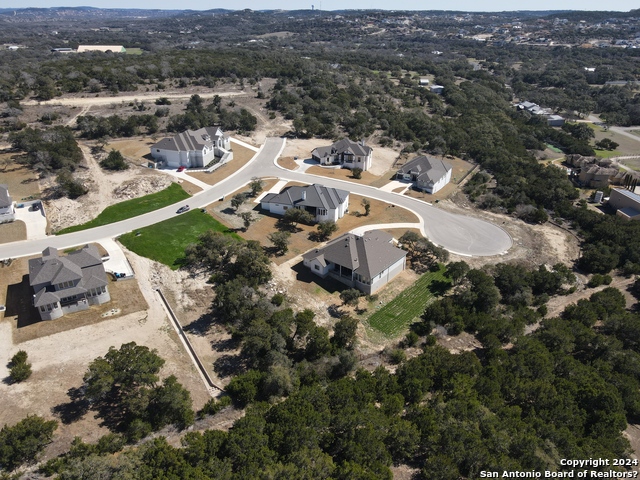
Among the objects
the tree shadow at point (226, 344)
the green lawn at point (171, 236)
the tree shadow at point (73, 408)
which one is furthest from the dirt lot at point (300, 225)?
the tree shadow at point (73, 408)

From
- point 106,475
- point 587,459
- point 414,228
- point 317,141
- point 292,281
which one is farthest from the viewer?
point 317,141

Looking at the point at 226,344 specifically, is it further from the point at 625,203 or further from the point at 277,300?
the point at 625,203

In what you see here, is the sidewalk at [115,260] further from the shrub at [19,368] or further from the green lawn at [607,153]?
the green lawn at [607,153]

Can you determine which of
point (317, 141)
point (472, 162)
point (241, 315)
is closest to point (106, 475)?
point (241, 315)

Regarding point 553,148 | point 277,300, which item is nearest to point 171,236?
point 277,300

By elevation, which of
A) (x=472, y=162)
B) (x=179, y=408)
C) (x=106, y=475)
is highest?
(x=106, y=475)

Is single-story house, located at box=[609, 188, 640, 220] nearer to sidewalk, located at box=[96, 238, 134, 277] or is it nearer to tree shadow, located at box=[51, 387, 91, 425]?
sidewalk, located at box=[96, 238, 134, 277]

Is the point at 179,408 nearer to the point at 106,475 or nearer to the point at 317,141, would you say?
the point at 106,475

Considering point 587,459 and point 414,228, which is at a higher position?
point 587,459
